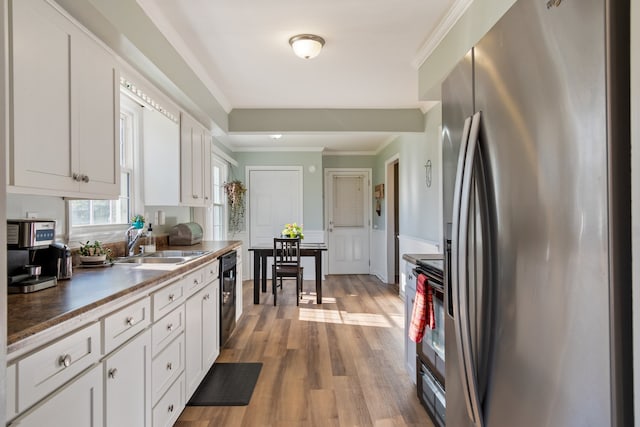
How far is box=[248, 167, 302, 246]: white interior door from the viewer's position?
22.1ft

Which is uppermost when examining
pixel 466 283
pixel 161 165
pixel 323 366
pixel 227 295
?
pixel 161 165

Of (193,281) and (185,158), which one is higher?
(185,158)

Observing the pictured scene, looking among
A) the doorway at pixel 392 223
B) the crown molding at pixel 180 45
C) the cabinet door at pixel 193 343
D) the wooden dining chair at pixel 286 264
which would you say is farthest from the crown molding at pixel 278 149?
the cabinet door at pixel 193 343

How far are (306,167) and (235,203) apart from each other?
1426 mm

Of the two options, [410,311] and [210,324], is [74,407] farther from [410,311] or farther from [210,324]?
[410,311]

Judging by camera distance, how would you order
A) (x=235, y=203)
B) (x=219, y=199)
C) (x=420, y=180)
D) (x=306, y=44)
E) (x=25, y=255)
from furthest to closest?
(x=235, y=203) < (x=219, y=199) < (x=420, y=180) < (x=306, y=44) < (x=25, y=255)

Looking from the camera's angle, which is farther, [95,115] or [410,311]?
[410,311]

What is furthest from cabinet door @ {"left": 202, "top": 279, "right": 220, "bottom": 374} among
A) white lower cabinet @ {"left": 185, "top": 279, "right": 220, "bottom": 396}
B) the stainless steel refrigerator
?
the stainless steel refrigerator

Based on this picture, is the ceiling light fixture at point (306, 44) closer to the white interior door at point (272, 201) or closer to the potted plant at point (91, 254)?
the potted plant at point (91, 254)

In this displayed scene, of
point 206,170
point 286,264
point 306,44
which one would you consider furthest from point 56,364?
point 286,264

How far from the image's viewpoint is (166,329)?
1930mm

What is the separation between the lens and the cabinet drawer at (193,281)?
2.27 m

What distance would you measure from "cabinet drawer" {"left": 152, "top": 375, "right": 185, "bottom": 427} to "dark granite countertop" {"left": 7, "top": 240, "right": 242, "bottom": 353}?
0.62m

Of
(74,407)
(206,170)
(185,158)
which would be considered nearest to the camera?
(74,407)
